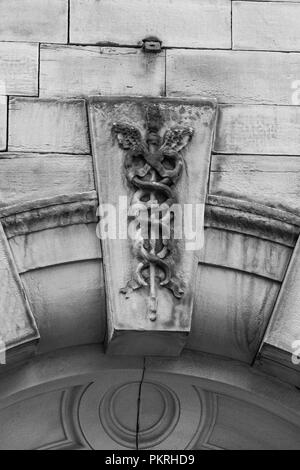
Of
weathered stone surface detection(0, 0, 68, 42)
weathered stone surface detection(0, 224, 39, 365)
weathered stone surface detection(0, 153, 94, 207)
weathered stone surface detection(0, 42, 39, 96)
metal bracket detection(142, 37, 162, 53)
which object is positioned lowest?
weathered stone surface detection(0, 224, 39, 365)

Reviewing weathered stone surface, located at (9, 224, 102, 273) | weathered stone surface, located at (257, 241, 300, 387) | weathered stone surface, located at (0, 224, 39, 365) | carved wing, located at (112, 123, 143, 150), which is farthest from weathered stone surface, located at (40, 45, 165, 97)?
weathered stone surface, located at (257, 241, 300, 387)

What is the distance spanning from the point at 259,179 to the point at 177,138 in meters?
0.43

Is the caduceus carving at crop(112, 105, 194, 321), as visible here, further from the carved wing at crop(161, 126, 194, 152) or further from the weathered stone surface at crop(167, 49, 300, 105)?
the weathered stone surface at crop(167, 49, 300, 105)

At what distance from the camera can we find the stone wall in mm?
6223

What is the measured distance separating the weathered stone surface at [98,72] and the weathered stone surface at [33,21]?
7cm

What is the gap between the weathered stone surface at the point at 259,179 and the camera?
624 cm

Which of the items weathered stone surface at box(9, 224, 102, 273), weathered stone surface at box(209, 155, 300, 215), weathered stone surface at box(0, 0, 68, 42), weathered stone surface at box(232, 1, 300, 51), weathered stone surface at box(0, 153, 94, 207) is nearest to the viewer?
weathered stone surface at box(9, 224, 102, 273)

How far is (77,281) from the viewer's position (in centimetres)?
607

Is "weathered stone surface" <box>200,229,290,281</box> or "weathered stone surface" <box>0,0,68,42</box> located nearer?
"weathered stone surface" <box>200,229,290,281</box>

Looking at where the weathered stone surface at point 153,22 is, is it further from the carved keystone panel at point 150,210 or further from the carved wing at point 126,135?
the carved wing at point 126,135

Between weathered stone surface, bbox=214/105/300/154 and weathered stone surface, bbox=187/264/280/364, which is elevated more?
weathered stone surface, bbox=214/105/300/154

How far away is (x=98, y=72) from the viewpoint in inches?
250

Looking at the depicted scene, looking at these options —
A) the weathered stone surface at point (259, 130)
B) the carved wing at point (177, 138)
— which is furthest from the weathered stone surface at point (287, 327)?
the carved wing at point (177, 138)

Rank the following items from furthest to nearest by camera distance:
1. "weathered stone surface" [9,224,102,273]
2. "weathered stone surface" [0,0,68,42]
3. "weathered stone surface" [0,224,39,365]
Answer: "weathered stone surface" [0,0,68,42], "weathered stone surface" [9,224,102,273], "weathered stone surface" [0,224,39,365]
